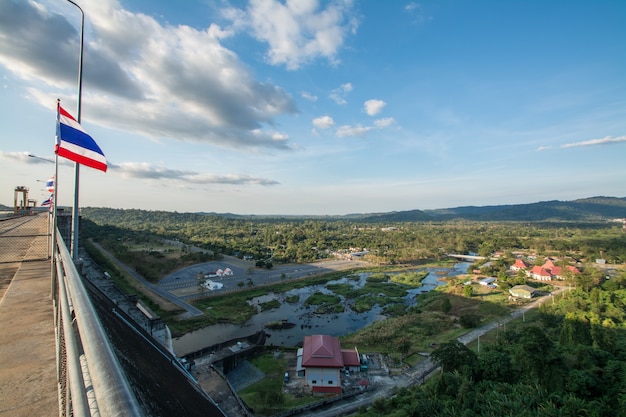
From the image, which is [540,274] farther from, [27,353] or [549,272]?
[27,353]

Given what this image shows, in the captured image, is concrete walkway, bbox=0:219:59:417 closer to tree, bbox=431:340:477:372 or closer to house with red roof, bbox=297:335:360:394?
house with red roof, bbox=297:335:360:394

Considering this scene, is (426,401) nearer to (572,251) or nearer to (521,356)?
(521,356)

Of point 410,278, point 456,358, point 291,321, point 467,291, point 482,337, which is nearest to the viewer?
point 456,358

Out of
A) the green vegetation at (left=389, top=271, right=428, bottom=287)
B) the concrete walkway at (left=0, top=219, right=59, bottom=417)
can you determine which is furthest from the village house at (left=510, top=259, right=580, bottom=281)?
the concrete walkway at (left=0, top=219, right=59, bottom=417)

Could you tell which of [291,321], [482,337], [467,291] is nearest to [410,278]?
[467,291]

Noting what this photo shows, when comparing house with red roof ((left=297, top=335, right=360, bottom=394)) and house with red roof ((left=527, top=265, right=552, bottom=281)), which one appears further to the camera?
house with red roof ((left=527, top=265, right=552, bottom=281))

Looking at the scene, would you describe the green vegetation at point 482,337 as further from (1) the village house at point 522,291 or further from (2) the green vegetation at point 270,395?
(1) the village house at point 522,291
